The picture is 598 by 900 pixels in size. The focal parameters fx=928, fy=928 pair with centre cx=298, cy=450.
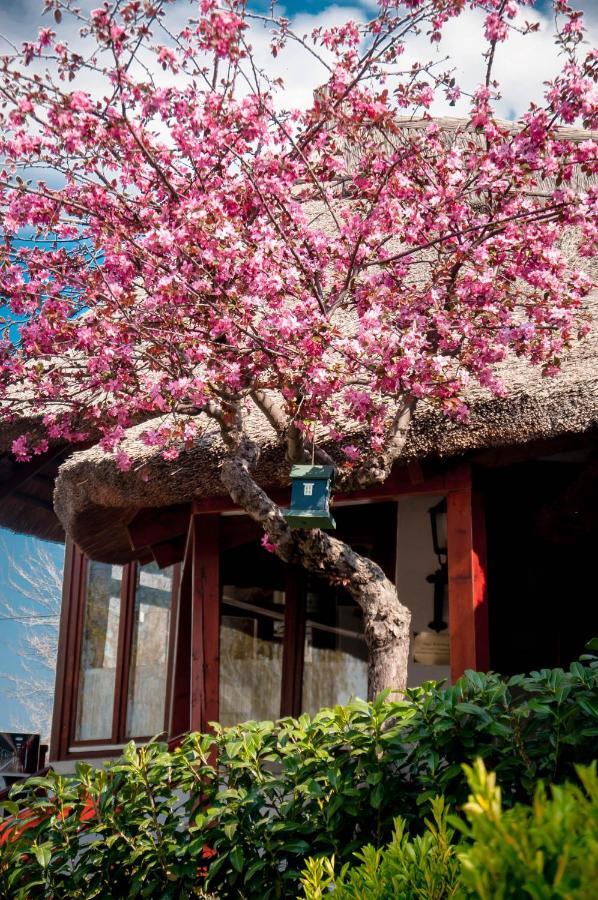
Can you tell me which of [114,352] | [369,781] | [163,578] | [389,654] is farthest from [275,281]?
[163,578]

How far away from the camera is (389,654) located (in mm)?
3342

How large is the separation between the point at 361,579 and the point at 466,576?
87 cm

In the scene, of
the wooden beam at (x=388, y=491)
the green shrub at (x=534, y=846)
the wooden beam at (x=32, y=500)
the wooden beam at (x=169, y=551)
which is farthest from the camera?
the wooden beam at (x=32, y=500)

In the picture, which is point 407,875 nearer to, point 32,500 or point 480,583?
point 480,583

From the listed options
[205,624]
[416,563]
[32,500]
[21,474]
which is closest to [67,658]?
[32,500]

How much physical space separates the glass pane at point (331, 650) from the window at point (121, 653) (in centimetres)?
177

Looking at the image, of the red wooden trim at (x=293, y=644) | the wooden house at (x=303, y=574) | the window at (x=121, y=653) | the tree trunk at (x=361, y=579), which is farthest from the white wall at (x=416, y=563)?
the window at (x=121, y=653)

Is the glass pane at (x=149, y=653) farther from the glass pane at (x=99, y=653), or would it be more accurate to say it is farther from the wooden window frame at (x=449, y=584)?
the wooden window frame at (x=449, y=584)

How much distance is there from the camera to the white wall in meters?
5.43

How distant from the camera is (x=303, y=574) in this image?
5.93 meters

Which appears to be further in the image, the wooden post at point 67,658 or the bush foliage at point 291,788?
the wooden post at point 67,658

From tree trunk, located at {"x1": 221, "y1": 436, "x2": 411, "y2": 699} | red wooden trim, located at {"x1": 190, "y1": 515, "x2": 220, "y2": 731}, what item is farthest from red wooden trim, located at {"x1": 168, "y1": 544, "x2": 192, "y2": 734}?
tree trunk, located at {"x1": 221, "y1": 436, "x2": 411, "y2": 699}

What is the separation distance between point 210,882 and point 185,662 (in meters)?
3.07

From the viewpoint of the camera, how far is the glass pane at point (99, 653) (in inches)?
283
